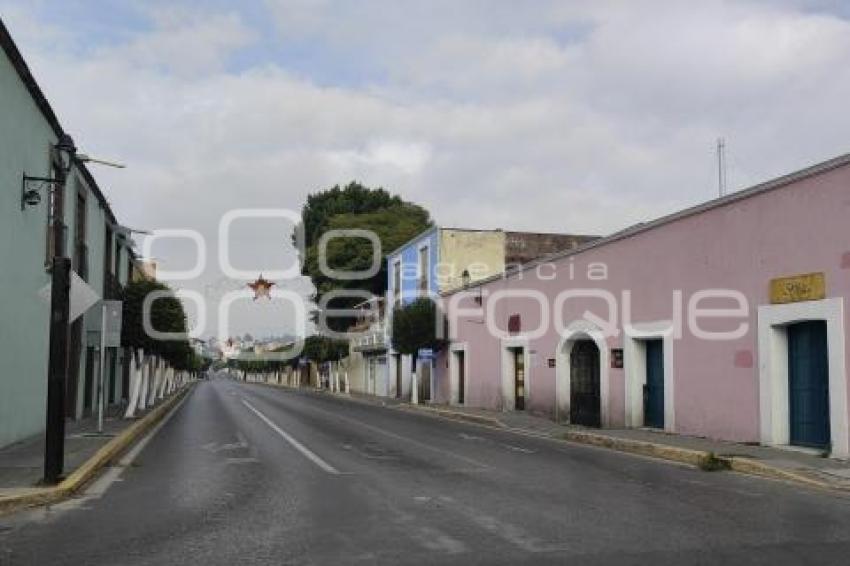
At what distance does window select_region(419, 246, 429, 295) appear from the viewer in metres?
43.9

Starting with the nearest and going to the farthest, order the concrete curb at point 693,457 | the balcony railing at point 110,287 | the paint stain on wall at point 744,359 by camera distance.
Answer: the concrete curb at point 693,457 → the paint stain on wall at point 744,359 → the balcony railing at point 110,287

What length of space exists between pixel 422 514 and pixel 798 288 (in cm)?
1036

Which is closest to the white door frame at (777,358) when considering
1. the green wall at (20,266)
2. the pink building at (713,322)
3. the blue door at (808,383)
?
the pink building at (713,322)

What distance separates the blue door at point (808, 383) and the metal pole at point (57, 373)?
1264cm

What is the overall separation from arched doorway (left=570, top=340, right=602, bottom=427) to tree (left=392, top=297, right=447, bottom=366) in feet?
40.8

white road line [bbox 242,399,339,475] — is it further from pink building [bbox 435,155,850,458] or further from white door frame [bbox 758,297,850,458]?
white door frame [bbox 758,297,850,458]

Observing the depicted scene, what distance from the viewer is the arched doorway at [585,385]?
24.8m

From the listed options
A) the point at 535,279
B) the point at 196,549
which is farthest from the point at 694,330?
the point at 196,549

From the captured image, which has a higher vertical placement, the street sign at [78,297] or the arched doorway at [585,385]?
the street sign at [78,297]

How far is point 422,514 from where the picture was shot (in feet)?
30.7

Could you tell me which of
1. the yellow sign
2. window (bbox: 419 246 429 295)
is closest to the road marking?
the yellow sign

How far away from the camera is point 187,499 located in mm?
10422

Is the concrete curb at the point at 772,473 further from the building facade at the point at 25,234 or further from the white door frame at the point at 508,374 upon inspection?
the white door frame at the point at 508,374

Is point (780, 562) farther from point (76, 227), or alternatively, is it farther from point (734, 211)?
point (76, 227)
